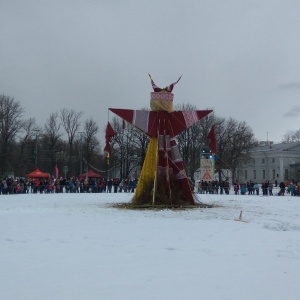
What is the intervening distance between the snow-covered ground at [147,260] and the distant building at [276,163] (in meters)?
70.5

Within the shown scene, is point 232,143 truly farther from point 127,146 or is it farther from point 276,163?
point 276,163

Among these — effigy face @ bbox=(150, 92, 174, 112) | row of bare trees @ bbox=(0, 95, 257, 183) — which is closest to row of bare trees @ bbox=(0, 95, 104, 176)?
row of bare trees @ bbox=(0, 95, 257, 183)

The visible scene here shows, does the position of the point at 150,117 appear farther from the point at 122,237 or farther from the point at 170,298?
the point at 170,298

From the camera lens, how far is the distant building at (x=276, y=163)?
82125mm

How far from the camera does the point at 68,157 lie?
75438 mm

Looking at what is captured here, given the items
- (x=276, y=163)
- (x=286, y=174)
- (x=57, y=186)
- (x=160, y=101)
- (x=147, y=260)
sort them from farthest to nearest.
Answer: (x=276, y=163)
(x=286, y=174)
(x=57, y=186)
(x=160, y=101)
(x=147, y=260)

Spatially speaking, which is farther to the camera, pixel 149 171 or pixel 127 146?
pixel 127 146

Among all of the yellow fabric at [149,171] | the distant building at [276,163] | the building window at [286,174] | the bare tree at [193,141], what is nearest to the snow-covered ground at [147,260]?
the yellow fabric at [149,171]

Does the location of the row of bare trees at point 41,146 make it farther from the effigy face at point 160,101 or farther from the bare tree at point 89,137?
the effigy face at point 160,101

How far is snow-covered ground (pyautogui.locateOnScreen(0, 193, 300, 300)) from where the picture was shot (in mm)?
5734

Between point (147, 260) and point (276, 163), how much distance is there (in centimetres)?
7966

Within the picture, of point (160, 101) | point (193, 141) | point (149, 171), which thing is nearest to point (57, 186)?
point (149, 171)

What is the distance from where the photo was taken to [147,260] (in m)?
7.52

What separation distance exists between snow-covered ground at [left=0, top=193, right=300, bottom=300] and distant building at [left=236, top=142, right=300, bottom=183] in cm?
7048
